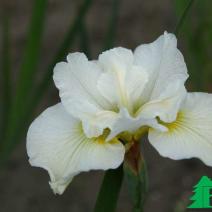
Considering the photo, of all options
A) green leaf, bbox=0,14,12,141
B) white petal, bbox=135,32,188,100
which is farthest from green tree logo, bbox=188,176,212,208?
green leaf, bbox=0,14,12,141

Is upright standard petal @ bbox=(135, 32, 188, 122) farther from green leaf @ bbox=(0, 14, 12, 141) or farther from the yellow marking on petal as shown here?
green leaf @ bbox=(0, 14, 12, 141)

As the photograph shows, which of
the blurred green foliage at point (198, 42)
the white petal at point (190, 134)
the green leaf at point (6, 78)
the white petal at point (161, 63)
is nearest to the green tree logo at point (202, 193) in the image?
the white petal at point (190, 134)

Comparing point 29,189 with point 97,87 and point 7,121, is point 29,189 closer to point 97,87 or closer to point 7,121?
point 7,121

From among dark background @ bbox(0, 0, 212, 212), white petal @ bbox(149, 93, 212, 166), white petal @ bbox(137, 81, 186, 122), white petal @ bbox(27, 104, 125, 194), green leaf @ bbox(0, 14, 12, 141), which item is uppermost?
white petal @ bbox(137, 81, 186, 122)

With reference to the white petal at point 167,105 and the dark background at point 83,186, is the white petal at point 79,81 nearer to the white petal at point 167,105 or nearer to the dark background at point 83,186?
the white petal at point 167,105

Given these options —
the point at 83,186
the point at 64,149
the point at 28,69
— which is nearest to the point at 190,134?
the point at 64,149

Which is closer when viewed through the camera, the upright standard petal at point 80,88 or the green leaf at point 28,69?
the upright standard petal at point 80,88

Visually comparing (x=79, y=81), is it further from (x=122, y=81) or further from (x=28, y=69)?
(x=28, y=69)
